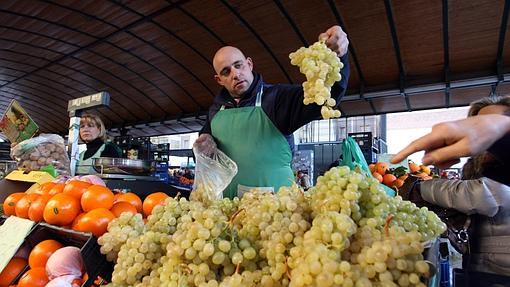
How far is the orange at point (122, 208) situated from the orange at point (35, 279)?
30 cm

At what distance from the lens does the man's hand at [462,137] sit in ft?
1.78

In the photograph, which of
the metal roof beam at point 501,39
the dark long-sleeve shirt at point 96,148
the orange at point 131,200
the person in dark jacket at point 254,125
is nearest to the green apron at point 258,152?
the person in dark jacket at point 254,125

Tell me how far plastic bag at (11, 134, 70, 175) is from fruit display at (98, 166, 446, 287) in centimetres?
176

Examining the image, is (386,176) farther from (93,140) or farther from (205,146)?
(93,140)

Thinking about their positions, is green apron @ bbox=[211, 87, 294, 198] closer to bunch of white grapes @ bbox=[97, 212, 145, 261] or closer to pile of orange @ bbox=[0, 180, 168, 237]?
pile of orange @ bbox=[0, 180, 168, 237]

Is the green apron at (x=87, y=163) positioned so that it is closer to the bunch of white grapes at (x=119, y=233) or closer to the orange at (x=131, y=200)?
the orange at (x=131, y=200)

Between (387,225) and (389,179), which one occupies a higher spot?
(387,225)

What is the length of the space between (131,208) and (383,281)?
0.97 m

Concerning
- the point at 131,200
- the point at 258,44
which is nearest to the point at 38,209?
the point at 131,200

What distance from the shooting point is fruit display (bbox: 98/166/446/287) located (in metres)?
0.50

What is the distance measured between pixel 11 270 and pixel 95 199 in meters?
0.45

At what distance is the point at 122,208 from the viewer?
116 centimetres

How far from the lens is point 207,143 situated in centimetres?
169

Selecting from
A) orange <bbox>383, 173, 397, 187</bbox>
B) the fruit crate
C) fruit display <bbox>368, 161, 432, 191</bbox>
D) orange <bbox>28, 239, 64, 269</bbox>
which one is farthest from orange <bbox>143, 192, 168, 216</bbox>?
orange <bbox>383, 173, 397, 187</bbox>
